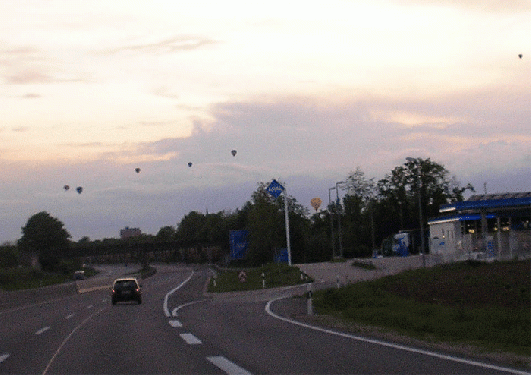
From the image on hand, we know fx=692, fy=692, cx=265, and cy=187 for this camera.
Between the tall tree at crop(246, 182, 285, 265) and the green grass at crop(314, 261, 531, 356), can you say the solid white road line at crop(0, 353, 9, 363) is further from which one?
the tall tree at crop(246, 182, 285, 265)

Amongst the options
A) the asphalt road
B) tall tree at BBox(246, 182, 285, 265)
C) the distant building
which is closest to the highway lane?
the asphalt road

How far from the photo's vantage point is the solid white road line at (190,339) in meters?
15.6

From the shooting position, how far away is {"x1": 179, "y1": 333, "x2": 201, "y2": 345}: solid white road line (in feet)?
51.1

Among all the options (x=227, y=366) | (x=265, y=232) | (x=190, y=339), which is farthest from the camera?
(x=265, y=232)

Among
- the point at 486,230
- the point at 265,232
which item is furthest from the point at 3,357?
the point at 265,232

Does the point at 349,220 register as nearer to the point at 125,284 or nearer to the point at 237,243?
the point at 237,243

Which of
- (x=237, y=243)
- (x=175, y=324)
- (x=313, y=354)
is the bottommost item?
(x=175, y=324)

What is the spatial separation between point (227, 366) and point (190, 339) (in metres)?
5.13

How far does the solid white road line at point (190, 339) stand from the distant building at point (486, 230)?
28.5 meters

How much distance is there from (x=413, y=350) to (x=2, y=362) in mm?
7743

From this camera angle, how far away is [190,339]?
16328 mm

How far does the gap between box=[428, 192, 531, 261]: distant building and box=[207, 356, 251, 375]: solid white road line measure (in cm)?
3224

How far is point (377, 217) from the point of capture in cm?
11419

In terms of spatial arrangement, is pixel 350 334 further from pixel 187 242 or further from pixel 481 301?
pixel 187 242
